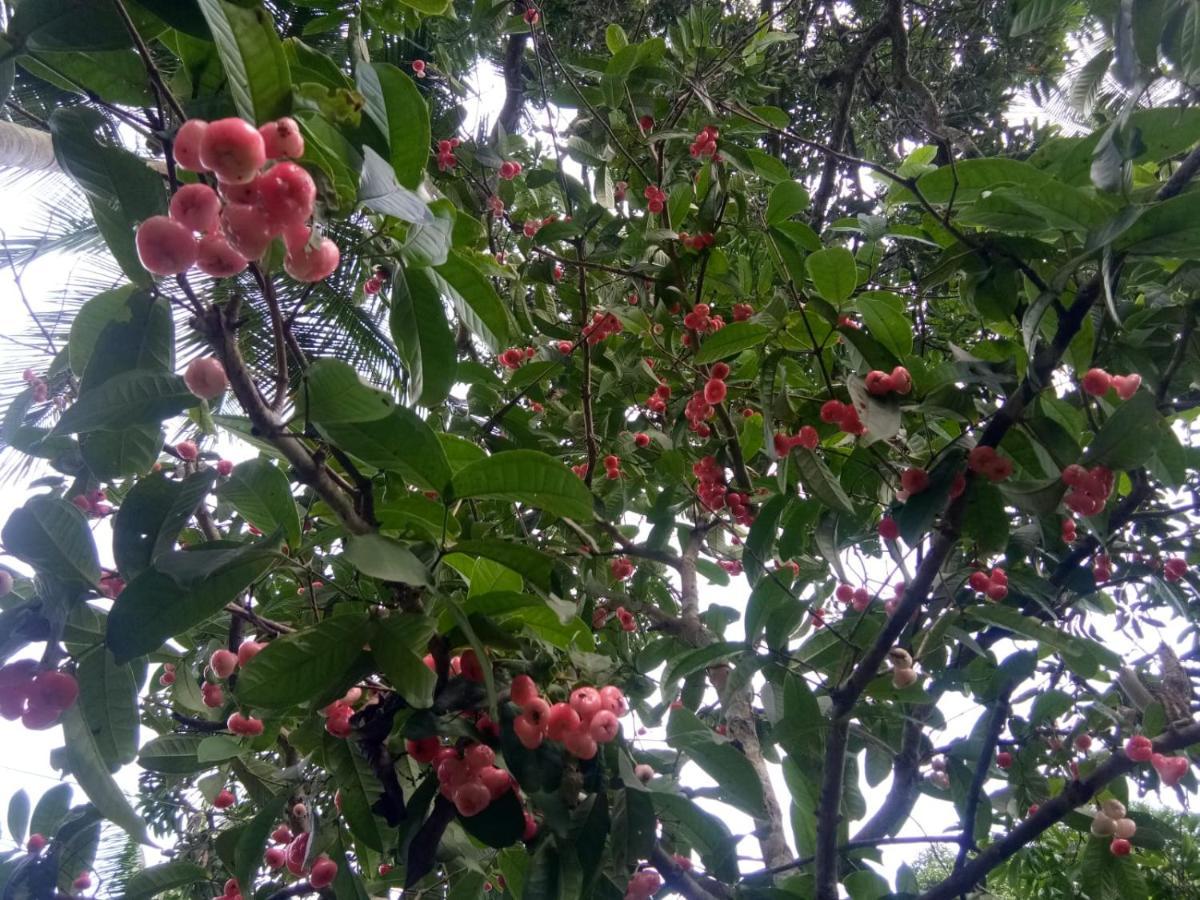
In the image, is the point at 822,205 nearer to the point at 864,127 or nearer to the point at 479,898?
the point at 864,127

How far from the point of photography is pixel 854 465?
177 centimetres

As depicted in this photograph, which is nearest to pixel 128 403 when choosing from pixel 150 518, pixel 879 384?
pixel 150 518

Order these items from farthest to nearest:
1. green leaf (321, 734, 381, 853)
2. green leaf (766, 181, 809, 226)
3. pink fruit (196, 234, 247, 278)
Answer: green leaf (766, 181, 809, 226)
green leaf (321, 734, 381, 853)
pink fruit (196, 234, 247, 278)

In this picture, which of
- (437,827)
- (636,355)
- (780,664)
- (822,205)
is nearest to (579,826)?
(437,827)

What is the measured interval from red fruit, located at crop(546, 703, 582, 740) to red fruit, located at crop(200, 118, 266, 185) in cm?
79

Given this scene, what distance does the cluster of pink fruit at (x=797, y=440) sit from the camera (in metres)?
1.73

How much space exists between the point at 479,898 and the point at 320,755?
0.40 m

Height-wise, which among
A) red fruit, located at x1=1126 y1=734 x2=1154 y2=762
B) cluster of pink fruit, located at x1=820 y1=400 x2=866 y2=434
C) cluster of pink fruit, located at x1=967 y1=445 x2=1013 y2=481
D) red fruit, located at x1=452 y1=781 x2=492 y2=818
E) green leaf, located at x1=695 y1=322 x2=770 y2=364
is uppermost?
green leaf, located at x1=695 y1=322 x2=770 y2=364

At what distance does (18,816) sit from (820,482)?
5.70ft

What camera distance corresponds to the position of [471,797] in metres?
1.18

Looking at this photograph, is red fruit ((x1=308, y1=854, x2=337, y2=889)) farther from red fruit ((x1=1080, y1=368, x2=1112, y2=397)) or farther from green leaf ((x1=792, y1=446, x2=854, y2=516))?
red fruit ((x1=1080, y1=368, x2=1112, y2=397))

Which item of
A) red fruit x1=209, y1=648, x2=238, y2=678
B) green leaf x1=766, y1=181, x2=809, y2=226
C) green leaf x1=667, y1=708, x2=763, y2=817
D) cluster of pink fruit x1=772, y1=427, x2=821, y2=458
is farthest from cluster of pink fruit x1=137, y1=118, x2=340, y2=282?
green leaf x1=766, y1=181, x2=809, y2=226

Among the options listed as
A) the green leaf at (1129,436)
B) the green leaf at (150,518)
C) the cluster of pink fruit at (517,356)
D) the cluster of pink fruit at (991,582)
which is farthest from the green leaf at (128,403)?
the cluster of pink fruit at (517,356)

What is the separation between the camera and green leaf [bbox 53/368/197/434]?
939 millimetres
